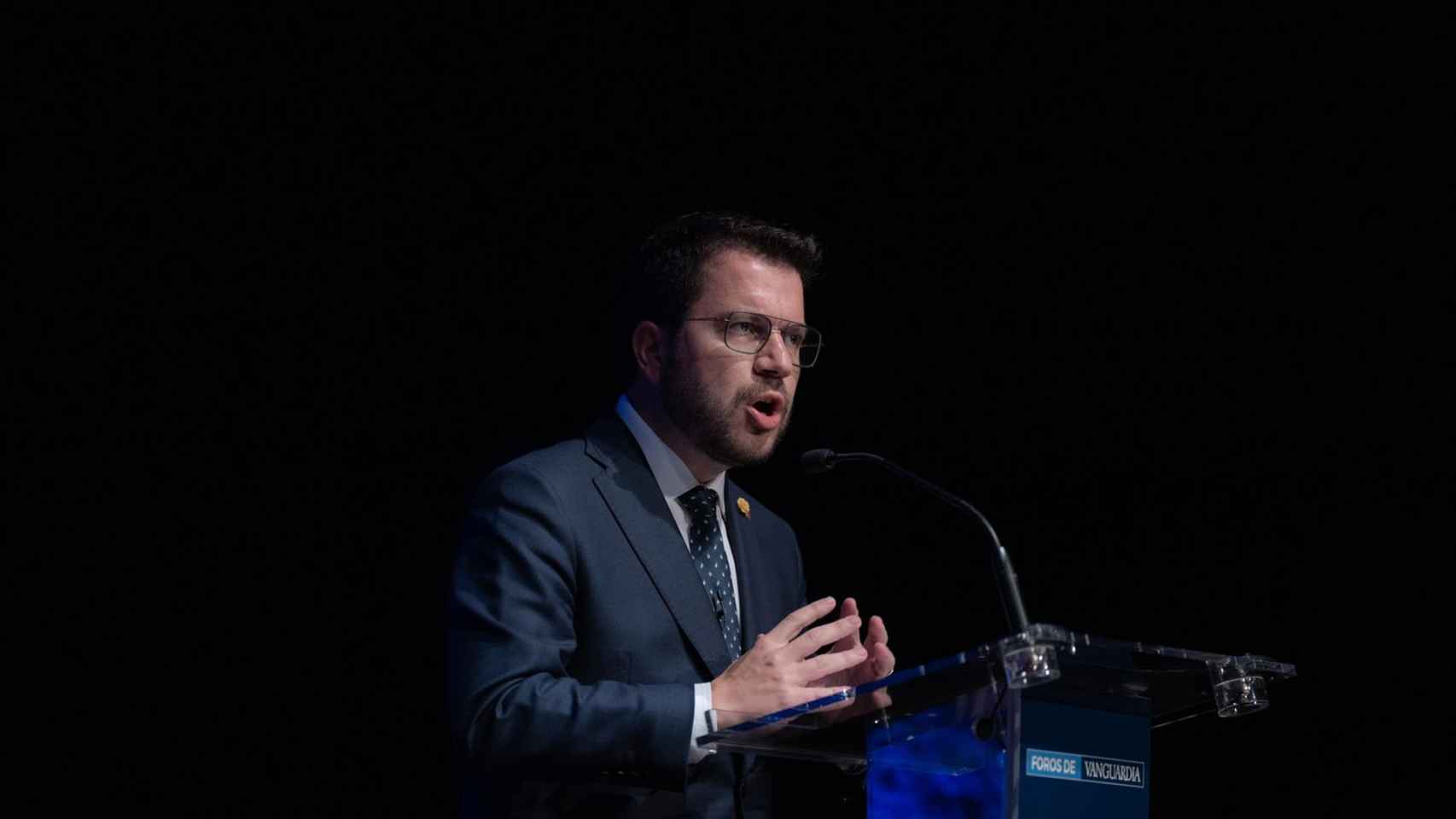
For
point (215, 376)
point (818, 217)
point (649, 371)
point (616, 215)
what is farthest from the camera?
point (818, 217)

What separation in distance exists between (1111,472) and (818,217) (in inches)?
47.6

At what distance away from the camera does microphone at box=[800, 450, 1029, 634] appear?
1974mm

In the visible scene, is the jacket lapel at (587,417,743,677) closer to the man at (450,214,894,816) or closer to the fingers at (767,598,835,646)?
the man at (450,214,894,816)

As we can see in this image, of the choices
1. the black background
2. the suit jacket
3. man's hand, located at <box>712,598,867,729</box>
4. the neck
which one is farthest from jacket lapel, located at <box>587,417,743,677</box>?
the black background

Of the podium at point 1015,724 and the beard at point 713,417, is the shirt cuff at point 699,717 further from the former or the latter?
the beard at point 713,417

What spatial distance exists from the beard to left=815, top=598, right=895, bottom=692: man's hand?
0.53 meters

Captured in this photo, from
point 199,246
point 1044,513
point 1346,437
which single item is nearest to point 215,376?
point 199,246

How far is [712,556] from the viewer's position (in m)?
2.72

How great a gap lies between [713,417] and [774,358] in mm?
185

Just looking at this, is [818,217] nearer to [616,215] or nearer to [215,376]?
[616,215]

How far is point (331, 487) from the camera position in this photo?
338 centimetres

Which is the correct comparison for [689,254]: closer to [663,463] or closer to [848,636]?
[663,463]

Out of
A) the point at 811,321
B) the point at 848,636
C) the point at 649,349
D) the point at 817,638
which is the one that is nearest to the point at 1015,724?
the point at 817,638

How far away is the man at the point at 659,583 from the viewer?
83.4 inches
